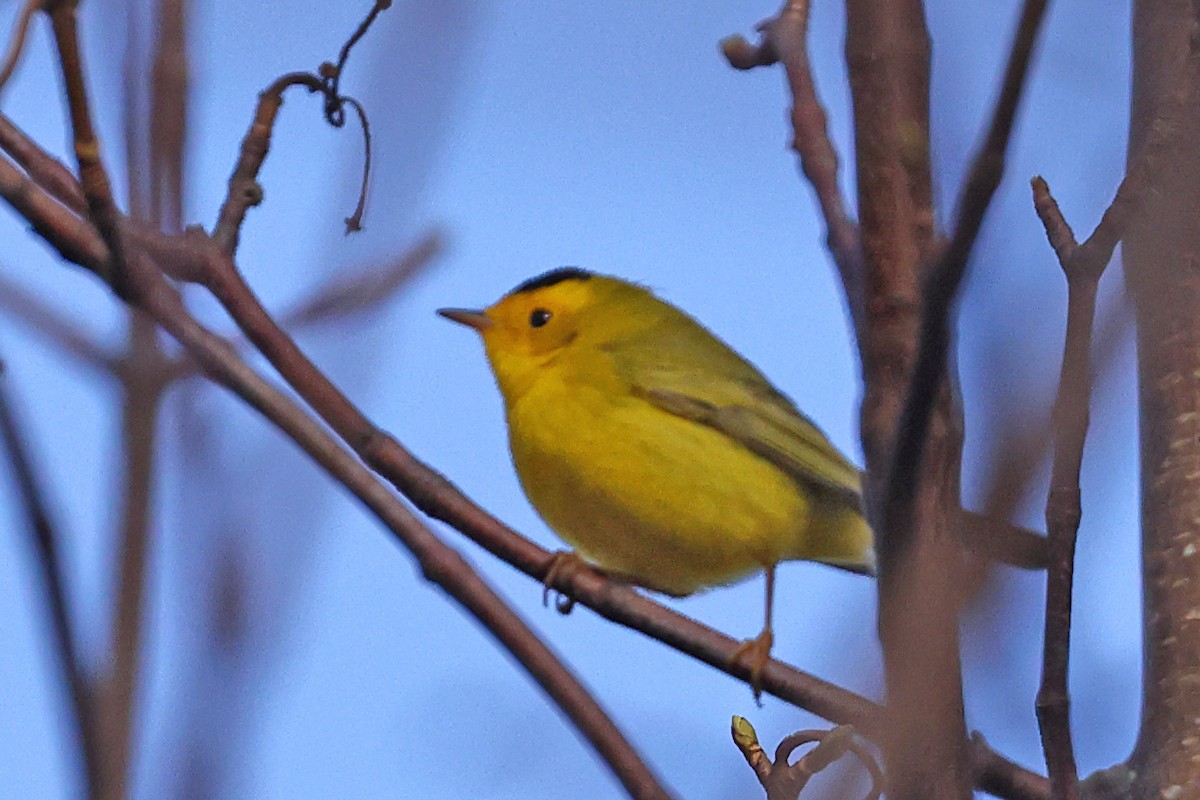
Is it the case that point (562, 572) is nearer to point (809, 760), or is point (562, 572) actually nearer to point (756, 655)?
point (756, 655)

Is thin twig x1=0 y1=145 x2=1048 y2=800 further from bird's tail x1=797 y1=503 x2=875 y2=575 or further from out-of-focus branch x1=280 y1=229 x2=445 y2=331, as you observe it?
bird's tail x1=797 y1=503 x2=875 y2=575

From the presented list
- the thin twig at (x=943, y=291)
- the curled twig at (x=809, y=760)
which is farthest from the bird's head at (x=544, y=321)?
the thin twig at (x=943, y=291)

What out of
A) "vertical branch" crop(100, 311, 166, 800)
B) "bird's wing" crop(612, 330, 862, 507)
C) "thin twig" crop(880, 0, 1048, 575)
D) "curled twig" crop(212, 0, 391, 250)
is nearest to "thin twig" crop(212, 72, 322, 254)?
"curled twig" crop(212, 0, 391, 250)

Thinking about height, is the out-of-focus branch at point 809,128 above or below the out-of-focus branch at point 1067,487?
above

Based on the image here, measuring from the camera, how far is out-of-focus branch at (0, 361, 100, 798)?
0.91 metres

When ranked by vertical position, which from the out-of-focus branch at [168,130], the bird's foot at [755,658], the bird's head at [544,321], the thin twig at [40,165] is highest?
the bird's head at [544,321]

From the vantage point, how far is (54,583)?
958mm

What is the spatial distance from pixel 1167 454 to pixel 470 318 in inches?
109

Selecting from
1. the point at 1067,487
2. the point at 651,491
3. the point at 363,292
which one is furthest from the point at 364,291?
the point at 651,491

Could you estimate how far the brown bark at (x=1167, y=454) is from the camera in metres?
1.91

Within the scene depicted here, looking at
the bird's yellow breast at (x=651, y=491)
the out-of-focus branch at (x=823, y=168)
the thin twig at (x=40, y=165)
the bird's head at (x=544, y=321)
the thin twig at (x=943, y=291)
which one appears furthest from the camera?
the bird's head at (x=544, y=321)

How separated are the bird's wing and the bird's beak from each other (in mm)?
511

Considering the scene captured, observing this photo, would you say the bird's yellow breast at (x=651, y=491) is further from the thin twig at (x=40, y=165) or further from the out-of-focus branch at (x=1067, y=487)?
the out-of-focus branch at (x=1067, y=487)

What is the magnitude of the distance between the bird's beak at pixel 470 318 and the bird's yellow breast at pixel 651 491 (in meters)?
0.65
